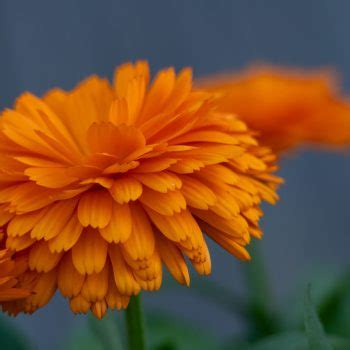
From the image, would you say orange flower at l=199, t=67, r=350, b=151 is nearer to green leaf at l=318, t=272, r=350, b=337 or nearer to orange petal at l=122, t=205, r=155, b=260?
green leaf at l=318, t=272, r=350, b=337

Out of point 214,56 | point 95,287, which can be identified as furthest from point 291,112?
point 214,56

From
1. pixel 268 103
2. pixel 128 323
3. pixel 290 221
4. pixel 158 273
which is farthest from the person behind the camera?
pixel 290 221

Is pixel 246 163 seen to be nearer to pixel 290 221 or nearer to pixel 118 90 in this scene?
pixel 118 90

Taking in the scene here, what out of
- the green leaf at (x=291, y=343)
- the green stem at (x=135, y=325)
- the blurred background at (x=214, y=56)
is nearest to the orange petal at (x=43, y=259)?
the green stem at (x=135, y=325)

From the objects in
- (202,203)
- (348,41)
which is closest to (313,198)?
(348,41)

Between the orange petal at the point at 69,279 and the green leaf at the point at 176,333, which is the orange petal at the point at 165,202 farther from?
the green leaf at the point at 176,333

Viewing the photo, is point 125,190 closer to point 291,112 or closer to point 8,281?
point 8,281
